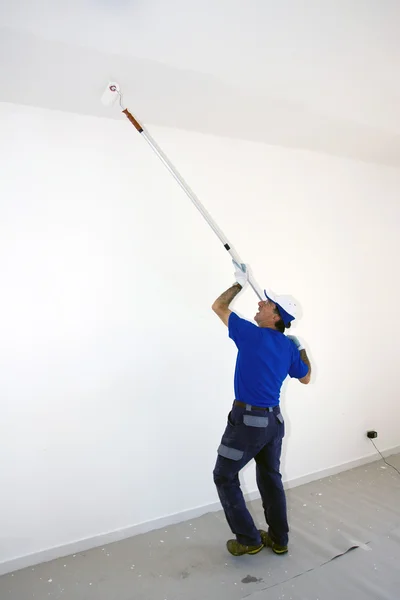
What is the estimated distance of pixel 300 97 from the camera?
2.34 meters

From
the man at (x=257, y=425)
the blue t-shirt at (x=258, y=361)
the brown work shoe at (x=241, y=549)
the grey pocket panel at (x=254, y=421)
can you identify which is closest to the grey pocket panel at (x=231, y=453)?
the man at (x=257, y=425)

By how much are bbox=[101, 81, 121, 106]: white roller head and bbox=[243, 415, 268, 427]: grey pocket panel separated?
1.67 metres

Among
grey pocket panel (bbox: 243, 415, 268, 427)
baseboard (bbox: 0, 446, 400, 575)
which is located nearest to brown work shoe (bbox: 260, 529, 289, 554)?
baseboard (bbox: 0, 446, 400, 575)

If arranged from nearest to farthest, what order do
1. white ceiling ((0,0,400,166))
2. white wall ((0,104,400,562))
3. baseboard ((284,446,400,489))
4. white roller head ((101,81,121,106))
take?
white ceiling ((0,0,400,166)), white roller head ((101,81,121,106)), white wall ((0,104,400,562)), baseboard ((284,446,400,489))

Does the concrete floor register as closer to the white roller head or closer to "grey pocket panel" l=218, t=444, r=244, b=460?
"grey pocket panel" l=218, t=444, r=244, b=460

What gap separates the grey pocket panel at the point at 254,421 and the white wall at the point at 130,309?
1.89 ft

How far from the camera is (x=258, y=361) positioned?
2137mm

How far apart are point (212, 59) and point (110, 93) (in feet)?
1.66

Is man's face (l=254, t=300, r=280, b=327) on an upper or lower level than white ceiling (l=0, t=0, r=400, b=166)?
lower

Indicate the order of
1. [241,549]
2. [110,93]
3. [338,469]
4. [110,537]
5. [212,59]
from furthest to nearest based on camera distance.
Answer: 1. [338,469]
2. [110,537]
3. [241,549]
4. [110,93]
5. [212,59]

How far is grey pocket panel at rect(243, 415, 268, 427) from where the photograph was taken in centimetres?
213

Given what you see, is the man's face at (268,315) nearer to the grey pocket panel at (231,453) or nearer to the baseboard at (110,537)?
the grey pocket panel at (231,453)

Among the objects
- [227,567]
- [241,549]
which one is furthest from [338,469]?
[227,567]

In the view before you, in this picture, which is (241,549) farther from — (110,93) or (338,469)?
(110,93)
